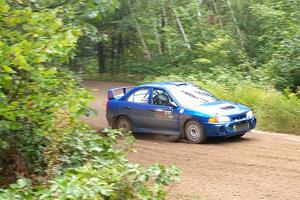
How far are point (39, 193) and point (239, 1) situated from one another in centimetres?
2628

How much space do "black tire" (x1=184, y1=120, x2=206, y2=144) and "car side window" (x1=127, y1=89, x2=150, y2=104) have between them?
1.57 metres

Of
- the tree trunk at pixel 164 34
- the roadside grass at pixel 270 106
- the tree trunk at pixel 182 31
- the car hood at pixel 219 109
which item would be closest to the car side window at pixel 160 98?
the car hood at pixel 219 109

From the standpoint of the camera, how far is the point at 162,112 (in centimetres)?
1355

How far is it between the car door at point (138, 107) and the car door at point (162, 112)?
184 mm

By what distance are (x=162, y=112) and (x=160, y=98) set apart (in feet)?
1.38

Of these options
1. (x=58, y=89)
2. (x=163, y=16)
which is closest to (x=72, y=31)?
(x=58, y=89)

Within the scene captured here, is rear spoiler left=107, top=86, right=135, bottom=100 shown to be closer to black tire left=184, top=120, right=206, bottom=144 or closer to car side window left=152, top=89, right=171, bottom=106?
car side window left=152, top=89, right=171, bottom=106

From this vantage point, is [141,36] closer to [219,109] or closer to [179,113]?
[179,113]

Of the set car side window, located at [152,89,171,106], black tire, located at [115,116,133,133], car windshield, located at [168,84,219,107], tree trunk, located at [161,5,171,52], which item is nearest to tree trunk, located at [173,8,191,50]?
tree trunk, located at [161,5,171,52]

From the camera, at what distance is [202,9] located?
3148 centimetres

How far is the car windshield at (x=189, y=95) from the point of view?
13411 mm

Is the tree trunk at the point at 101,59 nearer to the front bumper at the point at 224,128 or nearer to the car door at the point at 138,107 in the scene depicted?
the car door at the point at 138,107

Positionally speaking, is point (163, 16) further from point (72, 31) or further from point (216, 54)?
point (72, 31)

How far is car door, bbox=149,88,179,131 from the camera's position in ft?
43.7
